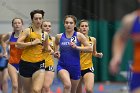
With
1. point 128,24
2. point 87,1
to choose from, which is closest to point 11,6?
point 87,1

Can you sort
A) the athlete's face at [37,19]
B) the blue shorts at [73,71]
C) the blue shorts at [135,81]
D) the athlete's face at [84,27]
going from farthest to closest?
the athlete's face at [84,27] → the blue shorts at [73,71] → the athlete's face at [37,19] → the blue shorts at [135,81]

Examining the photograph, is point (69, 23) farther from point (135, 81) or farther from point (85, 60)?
point (135, 81)

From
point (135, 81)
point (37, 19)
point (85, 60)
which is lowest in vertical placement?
point (85, 60)

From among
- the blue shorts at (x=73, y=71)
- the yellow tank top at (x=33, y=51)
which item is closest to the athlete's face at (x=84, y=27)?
the blue shorts at (x=73, y=71)

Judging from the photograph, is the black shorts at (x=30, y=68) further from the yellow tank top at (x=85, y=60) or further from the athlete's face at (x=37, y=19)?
the yellow tank top at (x=85, y=60)

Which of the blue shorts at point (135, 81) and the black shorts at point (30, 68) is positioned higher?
the blue shorts at point (135, 81)

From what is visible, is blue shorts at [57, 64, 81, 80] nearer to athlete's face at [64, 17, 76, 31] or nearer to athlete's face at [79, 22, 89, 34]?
athlete's face at [64, 17, 76, 31]

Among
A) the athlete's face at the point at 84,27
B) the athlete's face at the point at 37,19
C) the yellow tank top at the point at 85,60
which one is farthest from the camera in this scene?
the athlete's face at the point at 84,27

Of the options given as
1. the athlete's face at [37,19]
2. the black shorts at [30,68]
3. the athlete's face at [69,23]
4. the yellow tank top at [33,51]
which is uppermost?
the athlete's face at [37,19]

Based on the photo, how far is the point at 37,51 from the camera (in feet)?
35.1

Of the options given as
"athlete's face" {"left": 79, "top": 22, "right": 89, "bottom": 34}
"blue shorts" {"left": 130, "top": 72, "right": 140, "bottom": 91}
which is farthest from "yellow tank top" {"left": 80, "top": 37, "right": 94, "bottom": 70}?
"blue shorts" {"left": 130, "top": 72, "right": 140, "bottom": 91}

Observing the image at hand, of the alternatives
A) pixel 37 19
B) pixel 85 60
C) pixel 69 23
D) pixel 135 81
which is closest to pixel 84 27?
pixel 85 60

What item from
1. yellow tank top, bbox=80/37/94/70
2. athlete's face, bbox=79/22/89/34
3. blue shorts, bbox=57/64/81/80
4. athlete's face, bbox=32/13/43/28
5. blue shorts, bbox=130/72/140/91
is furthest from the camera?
athlete's face, bbox=79/22/89/34

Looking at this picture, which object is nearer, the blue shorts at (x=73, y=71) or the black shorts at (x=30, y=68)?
the black shorts at (x=30, y=68)
